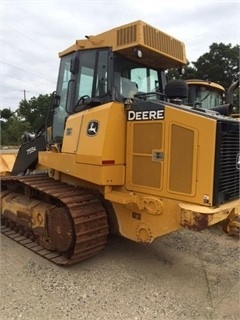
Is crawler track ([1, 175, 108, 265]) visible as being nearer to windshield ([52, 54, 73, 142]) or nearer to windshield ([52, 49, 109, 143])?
windshield ([52, 54, 73, 142])

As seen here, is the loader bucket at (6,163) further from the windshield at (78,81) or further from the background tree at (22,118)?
the background tree at (22,118)

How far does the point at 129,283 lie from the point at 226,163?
1.75 m

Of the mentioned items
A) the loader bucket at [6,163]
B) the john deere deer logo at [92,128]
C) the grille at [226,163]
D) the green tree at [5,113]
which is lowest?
the loader bucket at [6,163]

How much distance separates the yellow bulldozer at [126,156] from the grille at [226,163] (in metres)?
0.01

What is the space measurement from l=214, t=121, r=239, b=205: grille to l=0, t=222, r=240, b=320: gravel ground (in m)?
1.05

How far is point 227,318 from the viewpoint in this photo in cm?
333

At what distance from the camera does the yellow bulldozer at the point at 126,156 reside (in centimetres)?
368

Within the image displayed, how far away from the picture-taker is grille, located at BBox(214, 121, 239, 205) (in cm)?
358

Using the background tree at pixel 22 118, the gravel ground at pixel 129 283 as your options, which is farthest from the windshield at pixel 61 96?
the background tree at pixel 22 118

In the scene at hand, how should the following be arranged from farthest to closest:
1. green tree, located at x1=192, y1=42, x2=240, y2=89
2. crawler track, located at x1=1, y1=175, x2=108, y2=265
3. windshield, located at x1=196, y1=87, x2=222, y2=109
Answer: green tree, located at x1=192, y1=42, x2=240, y2=89 → windshield, located at x1=196, y1=87, x2=222, y2=109 → crawler track, located at x1=1, y1=175, x2=108, y2=265

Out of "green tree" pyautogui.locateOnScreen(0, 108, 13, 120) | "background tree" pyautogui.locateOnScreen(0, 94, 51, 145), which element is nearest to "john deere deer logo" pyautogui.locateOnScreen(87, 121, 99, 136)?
"background tree" pyautogui.locateOnScreen(0, 94, 51, 145)

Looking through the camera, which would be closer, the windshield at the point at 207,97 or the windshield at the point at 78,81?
the windshield at the point at 78,81

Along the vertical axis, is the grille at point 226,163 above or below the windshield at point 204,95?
below

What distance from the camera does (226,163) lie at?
12.3 ft
